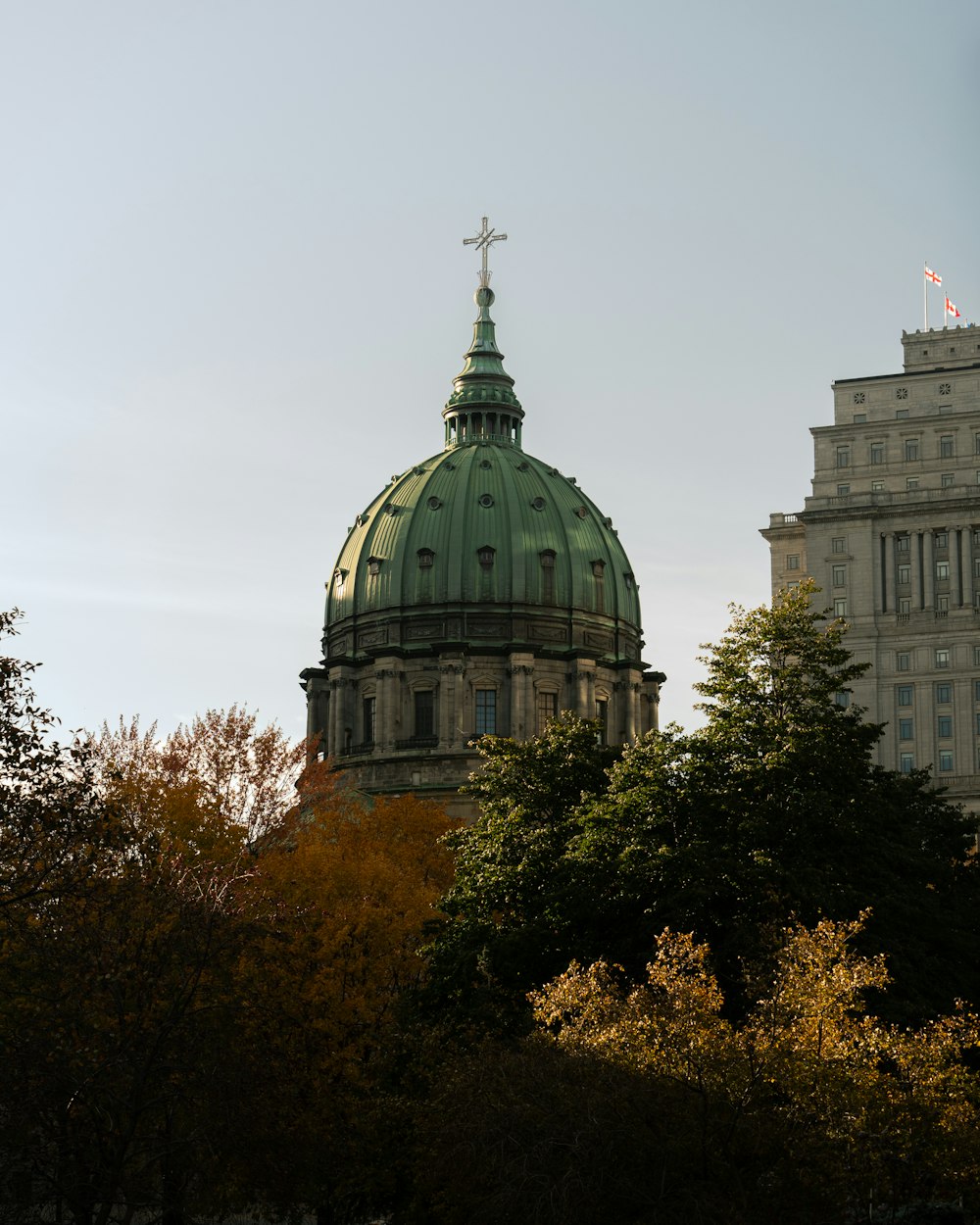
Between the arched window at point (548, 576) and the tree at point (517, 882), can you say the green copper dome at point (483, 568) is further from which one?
the tree at point (517, 882)

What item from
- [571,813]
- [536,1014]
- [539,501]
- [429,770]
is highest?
[539,501]

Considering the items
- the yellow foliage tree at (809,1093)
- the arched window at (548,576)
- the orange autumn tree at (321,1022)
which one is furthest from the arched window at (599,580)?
the yellow foliage tree at (809,1093)

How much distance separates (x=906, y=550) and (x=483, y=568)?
30921 millimetres

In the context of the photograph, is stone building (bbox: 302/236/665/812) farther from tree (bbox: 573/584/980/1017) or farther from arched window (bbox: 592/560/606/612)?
tree (bbox: 573/584/980/1017)

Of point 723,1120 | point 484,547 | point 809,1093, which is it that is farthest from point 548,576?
point 809,1093

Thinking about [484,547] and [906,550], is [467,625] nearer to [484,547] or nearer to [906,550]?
[484,547]

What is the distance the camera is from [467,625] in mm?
147375

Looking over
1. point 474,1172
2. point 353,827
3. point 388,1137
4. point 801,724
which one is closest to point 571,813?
point 801,724

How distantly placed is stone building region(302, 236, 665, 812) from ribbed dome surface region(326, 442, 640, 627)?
0.10 m

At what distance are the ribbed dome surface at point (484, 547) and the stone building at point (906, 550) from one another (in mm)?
17268

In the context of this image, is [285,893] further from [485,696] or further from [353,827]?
[485,696]

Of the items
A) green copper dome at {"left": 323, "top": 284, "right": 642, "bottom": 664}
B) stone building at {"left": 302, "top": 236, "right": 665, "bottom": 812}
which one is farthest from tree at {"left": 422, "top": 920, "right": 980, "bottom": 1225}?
green copper dome at {"left": 323, "top": 284, "right": 642, "bottom": 664}

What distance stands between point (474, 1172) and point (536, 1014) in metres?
6.45

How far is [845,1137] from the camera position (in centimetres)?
4091
